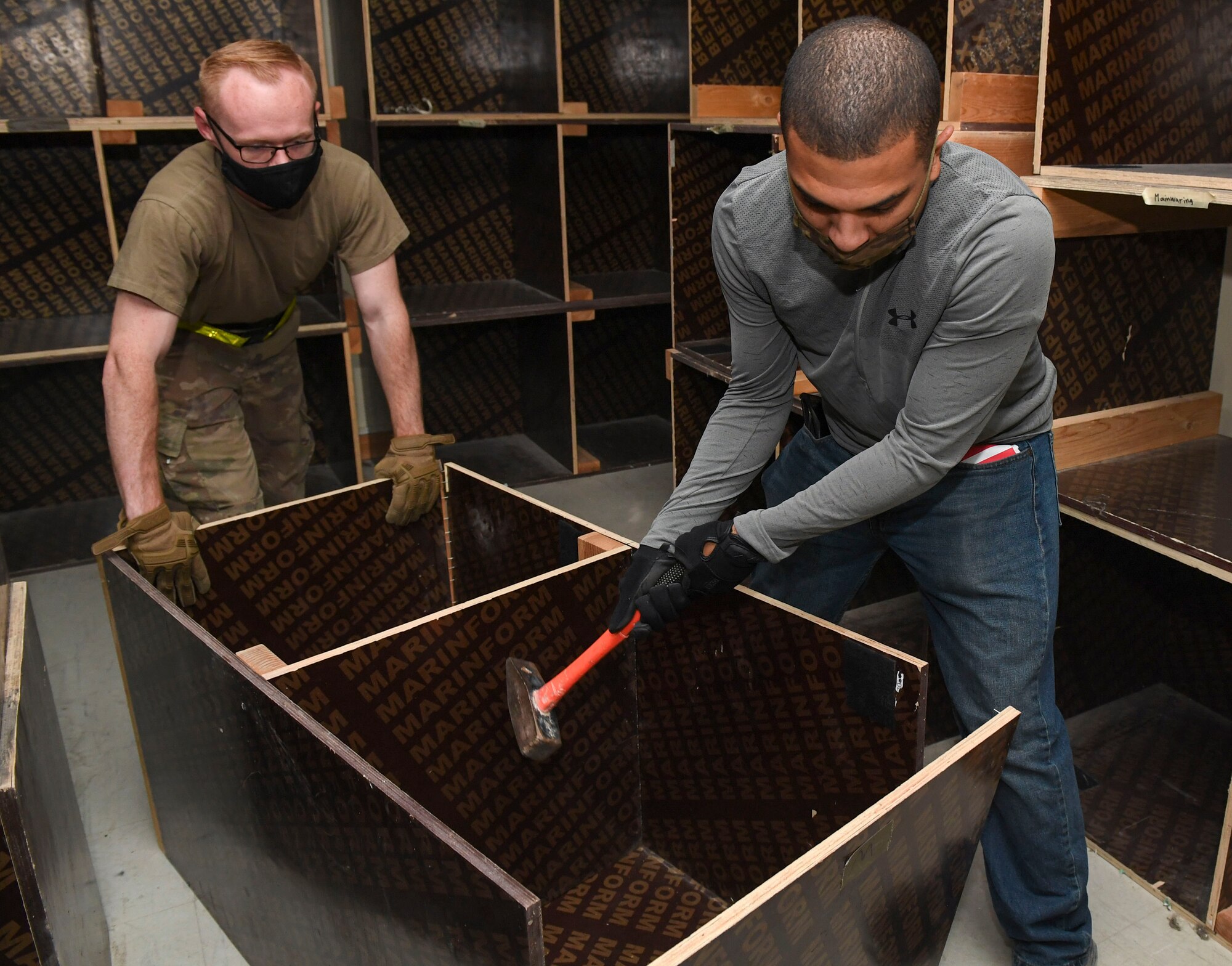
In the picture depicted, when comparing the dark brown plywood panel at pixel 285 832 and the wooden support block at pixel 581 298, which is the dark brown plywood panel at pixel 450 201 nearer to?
the wooden support block at pixel 581 298

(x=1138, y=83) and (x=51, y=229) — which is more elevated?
(x=1138, y=83)

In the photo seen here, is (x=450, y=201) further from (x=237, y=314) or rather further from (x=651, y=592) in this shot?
(x=651, y=592)

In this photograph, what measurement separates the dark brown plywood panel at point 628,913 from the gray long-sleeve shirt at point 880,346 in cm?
61

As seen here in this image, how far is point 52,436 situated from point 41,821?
2.60 meters

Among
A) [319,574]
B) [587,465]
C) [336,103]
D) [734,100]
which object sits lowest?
[587,465]

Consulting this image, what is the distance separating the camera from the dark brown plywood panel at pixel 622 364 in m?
4.14

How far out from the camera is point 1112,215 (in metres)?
1.79

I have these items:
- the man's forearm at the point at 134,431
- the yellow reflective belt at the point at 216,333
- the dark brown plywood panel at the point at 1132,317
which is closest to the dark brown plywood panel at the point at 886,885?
the dark brown plywood panel at the point at 1132,317

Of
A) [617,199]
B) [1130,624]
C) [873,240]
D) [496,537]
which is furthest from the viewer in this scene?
[617,199]

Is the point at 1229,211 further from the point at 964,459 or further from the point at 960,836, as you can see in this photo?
the point at 960,836

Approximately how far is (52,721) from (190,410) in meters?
0.84

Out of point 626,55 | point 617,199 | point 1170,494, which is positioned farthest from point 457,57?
point 1170,494

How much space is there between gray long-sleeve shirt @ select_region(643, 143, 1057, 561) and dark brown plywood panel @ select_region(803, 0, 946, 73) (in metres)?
1.02

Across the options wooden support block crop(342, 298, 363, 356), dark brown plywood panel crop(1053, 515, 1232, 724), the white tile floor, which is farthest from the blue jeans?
wooden support block crop(342, 298, 363, 356)
